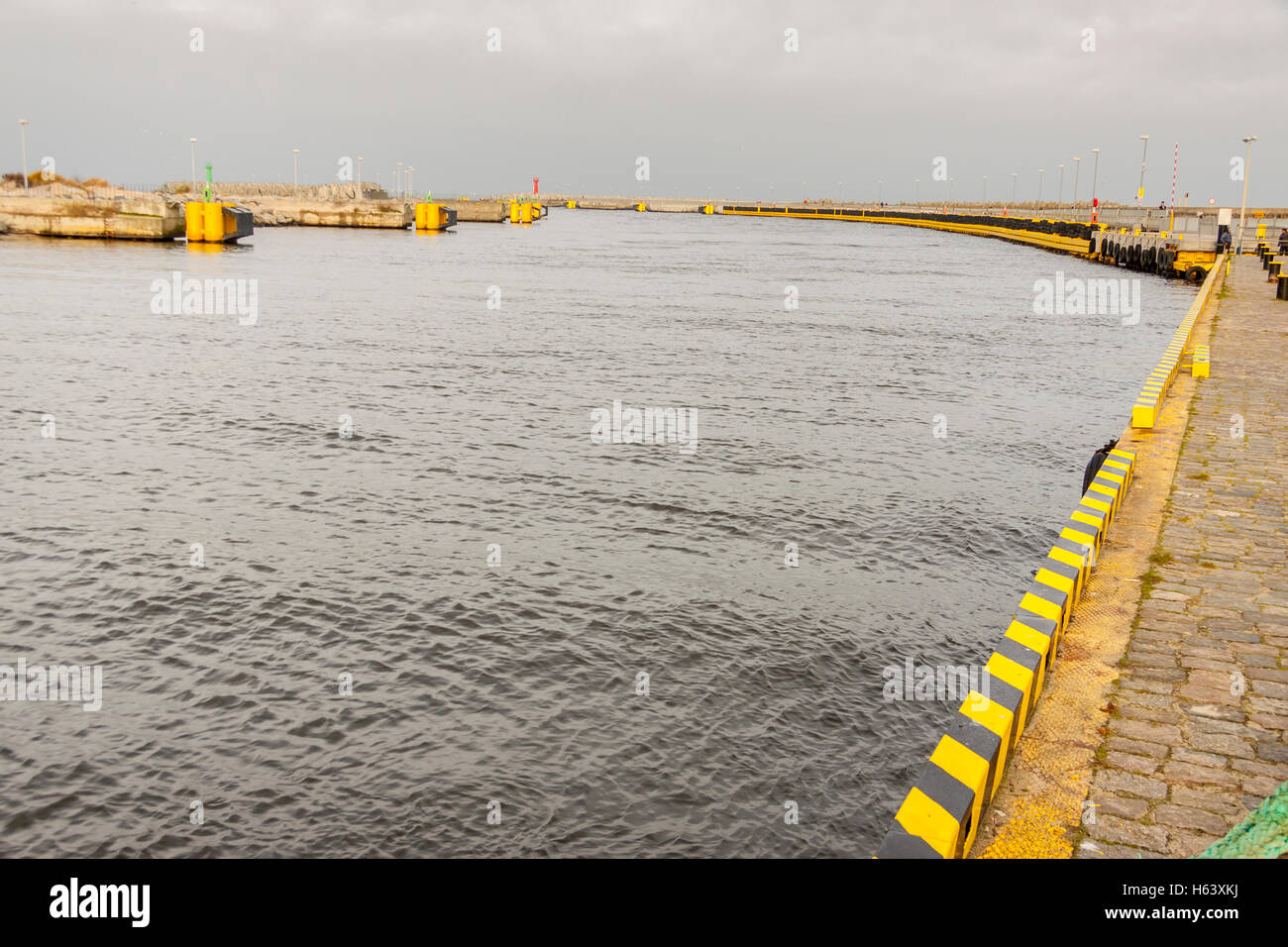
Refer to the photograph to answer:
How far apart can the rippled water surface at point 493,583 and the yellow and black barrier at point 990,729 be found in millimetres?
1520

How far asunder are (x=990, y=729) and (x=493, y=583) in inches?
284

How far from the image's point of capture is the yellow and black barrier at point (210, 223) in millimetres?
75688

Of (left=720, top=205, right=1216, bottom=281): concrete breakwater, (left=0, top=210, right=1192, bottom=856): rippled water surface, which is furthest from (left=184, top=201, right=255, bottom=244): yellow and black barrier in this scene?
(left=720, top=205, right=1216, bottom=281): concrete breakwater

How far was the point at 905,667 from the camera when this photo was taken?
10852 mm

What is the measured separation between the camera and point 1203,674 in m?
8.20

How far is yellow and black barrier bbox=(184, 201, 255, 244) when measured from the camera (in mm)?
75688

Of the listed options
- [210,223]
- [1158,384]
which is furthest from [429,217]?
[1158,384]

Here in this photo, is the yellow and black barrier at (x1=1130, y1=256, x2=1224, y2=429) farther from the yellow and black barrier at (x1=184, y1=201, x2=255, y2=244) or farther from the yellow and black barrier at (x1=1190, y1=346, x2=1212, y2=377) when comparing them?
the yellow and black barrier at (x1=184, y1=201, x2=255, y2=244)

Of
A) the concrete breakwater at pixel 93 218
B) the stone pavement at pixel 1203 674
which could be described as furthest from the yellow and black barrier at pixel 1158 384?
the concrete breakwater at pixel 93 218

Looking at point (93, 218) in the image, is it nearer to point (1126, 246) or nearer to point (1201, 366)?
point (1126, 246)
